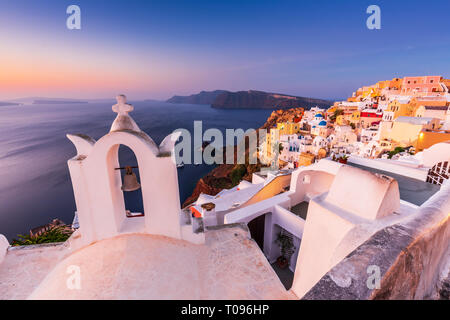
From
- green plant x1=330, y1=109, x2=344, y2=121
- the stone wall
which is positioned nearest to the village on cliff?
the stone wall

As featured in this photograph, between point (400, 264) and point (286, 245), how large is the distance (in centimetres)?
648

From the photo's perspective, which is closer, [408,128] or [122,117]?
[122,117]

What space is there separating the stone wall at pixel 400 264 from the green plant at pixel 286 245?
562 cm

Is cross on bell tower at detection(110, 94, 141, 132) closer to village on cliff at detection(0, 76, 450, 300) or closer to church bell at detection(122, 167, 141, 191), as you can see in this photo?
village on cliff at detection(0, 76, 450, 300)

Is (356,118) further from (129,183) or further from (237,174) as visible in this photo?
(129,183)

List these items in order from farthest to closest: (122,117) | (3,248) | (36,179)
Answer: (36,179) < (3,248) < (122,117)

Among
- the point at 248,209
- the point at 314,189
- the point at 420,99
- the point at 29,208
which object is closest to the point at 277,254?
the point at 248,209

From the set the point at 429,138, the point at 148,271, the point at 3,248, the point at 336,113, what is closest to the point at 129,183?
the point at 148,271

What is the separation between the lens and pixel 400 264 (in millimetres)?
1753

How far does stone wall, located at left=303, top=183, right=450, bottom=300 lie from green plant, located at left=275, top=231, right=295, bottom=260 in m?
5.62

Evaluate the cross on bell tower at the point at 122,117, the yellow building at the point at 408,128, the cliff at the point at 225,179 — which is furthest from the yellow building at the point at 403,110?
the cross on bell tower at the point at 122,117

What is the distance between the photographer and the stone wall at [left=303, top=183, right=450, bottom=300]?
1.60m

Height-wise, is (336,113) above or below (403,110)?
below
